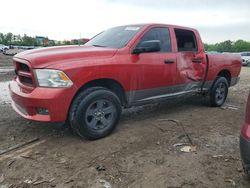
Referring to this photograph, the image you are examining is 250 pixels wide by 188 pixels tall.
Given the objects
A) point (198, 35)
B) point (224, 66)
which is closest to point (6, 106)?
point (198, 35)

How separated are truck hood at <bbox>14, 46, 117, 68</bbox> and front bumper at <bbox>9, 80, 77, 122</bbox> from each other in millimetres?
387

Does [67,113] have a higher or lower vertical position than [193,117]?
higher

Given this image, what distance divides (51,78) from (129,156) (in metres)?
1.53

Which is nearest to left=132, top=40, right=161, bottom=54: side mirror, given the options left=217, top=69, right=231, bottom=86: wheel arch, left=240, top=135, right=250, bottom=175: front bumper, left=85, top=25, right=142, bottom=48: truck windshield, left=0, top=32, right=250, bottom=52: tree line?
left=85, top=25, right=142, bottom=48: truck windshield

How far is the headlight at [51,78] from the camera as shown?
14.0ft

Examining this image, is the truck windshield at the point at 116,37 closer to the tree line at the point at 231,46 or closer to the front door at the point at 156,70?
the front door at the point at 156,70

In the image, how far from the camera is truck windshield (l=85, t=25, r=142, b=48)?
5398mm

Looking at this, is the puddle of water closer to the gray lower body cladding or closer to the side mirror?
the gray lower body cladding

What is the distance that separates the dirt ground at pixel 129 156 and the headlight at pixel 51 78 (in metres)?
0.93

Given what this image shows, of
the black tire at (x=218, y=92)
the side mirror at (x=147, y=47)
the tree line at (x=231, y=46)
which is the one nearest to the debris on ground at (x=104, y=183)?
the side mirror at (x=147, y=47)

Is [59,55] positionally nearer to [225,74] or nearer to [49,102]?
[49,102]

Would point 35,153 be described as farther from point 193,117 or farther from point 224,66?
point 224,66

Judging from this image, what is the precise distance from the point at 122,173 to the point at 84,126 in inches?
43.5

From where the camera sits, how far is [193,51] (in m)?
6.56
